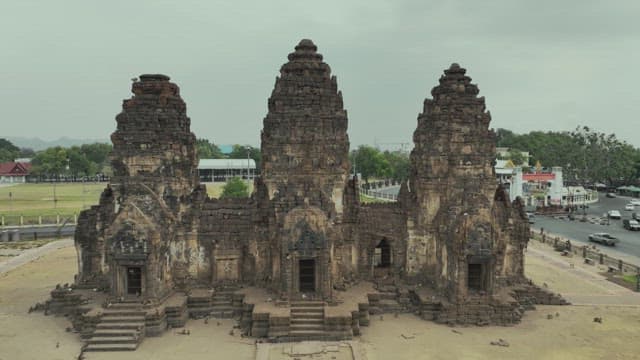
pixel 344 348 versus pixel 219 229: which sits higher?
pixel 219 229

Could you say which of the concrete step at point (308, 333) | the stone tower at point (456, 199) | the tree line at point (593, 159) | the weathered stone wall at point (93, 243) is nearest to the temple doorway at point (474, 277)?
the stone tower at point (456, 199)

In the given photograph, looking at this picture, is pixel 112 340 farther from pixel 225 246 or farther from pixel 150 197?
pixel 225 246

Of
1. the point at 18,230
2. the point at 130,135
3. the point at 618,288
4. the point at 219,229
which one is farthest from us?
the point at 18,230

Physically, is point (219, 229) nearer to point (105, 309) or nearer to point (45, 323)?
point (105, 309)

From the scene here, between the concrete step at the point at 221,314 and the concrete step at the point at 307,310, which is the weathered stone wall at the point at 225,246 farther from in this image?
the concrete step at the point at 307,310

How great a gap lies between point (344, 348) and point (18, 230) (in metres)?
39.1

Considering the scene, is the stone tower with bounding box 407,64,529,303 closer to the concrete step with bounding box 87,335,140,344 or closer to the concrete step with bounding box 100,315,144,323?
the concrete step with bounding box 100,315,144,323

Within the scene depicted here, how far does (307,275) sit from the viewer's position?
816 inches

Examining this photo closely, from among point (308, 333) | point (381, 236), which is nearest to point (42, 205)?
point (381, 236)

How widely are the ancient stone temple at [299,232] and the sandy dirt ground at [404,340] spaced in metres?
0.72

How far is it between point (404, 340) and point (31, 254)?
1191 inches

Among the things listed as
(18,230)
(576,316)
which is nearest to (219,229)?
(576,316)

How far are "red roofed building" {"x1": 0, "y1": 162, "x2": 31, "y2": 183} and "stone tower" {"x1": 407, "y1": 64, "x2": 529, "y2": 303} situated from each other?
11585 cm

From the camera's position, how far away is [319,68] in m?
21.4
